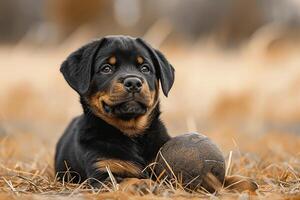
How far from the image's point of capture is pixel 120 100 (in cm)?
573

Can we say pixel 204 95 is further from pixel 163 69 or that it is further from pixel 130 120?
pixel 130 120

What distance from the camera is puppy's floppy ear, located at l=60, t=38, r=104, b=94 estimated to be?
19.8 feet

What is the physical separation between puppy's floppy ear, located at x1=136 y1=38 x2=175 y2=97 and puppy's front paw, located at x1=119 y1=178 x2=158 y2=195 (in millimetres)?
1181

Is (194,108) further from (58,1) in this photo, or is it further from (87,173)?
(58,1)

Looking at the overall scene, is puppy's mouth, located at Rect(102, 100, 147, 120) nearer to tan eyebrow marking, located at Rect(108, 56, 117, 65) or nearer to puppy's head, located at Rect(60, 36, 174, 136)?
puppy's head, located at Rect(60, 36, 174, 136)

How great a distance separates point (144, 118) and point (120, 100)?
1.69ft

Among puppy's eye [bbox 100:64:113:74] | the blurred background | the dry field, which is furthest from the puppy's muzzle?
the dry field

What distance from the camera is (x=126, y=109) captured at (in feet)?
19.0

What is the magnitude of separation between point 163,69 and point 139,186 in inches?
55.1

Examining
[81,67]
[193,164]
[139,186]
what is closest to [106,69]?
[81,67]

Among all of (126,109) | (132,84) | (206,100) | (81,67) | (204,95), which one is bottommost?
(206,100)

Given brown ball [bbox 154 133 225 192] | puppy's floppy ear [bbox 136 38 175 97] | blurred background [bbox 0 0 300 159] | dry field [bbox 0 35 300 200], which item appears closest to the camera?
brown ball [bbox 154 133 225 192]

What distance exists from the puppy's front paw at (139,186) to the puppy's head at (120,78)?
0.76 metres

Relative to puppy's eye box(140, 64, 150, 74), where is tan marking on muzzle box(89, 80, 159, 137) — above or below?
below
